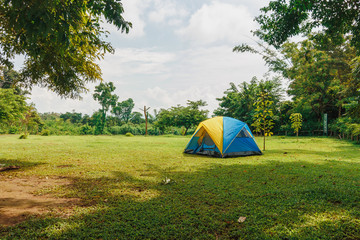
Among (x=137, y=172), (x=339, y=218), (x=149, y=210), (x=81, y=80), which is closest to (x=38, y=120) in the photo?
(x=81, y=80)

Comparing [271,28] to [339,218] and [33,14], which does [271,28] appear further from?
[33,14]

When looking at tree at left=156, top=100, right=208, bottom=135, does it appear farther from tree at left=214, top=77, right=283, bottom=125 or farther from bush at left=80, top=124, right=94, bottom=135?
bush at left=80, top=124, right=94, bottom=135

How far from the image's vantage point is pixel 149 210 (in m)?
3.47

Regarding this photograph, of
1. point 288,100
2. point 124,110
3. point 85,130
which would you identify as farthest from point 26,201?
point 124,110


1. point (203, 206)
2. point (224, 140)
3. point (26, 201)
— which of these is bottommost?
point (26, 201)

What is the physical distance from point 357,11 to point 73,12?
26.3 ft

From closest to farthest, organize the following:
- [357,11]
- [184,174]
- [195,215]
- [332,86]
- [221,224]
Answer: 1. [221,224]
2. [195,215]
3. [184,174]
4. [357,11]
5. [332,86]

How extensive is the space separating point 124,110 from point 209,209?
5294cm

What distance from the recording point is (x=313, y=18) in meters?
7.41

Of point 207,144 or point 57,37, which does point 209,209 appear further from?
point 207,144

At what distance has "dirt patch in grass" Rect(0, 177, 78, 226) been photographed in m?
3.32

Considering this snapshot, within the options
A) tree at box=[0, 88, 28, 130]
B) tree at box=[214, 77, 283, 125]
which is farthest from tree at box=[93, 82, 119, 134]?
tree at box=[0, 88, 28, 130]

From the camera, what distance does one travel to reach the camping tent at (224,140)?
368 inches

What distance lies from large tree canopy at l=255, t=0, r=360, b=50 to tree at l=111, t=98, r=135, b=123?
4566 centimetres
